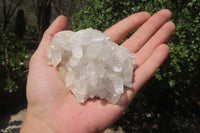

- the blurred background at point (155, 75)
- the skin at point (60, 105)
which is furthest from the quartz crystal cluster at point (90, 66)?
the blurred background at point (155, 75)

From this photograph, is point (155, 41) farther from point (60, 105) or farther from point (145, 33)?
point (60, 105)

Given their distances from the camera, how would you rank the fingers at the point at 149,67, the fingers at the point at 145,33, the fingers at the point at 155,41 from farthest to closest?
1. the fingers at the point at 145,33
2. the fingers at the point at 155,41
3. the fingers at the point at 149,67

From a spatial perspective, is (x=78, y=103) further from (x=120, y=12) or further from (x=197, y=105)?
(x=197, y=105)

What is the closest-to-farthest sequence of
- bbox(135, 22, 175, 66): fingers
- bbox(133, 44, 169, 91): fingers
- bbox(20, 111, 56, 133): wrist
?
bbox(20, 111, 56, 133): wrist
bbox(133, 44, 169, 91): fingers
bbox(135, 22, 175, 66): fingers

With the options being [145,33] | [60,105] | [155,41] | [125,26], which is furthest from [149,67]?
[60,105]

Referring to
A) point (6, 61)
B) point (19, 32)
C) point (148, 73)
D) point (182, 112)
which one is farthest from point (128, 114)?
point (19, 32)

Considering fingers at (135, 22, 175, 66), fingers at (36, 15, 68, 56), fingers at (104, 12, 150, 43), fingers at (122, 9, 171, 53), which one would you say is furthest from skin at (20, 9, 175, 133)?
fingers at (104, 12, 150, 43)

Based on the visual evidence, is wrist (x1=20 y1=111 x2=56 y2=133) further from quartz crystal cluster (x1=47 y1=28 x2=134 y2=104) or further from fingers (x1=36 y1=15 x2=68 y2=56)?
fingers (x1=36 y1=15 x2=68 y2=56)

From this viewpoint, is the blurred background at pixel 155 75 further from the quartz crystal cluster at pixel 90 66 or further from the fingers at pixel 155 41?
the quartz crystal cluster at pixel 90 66
